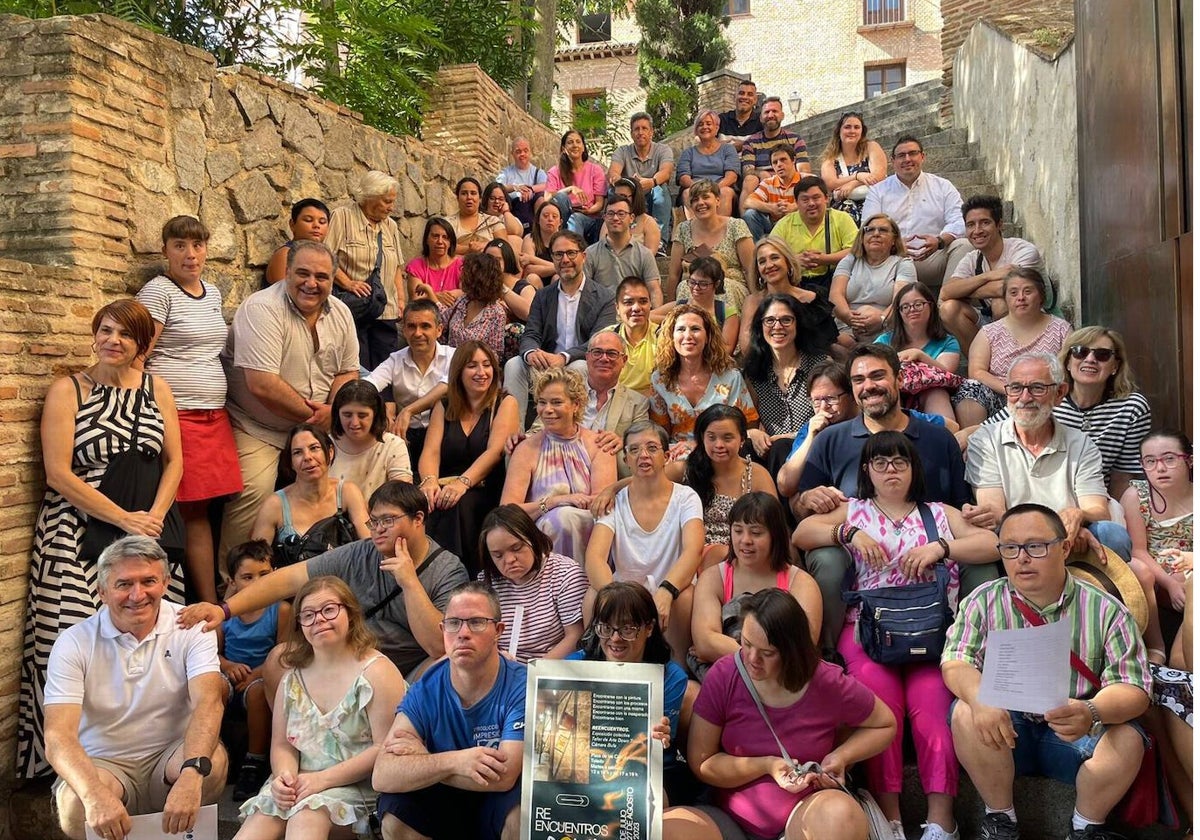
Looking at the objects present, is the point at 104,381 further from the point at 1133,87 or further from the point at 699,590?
the point at 1133,87

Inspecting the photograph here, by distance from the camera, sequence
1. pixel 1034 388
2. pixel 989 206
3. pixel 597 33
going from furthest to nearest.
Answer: pixel 597 33 < pixel 989 206 < pixel 1034 388

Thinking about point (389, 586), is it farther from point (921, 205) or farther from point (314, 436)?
point (921, 205)

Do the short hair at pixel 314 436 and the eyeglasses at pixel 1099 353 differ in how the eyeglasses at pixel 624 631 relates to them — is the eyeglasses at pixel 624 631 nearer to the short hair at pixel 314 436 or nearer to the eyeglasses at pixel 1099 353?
the short hair at pixel 314 436

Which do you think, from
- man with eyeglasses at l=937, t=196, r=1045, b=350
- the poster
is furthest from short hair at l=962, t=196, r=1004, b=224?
the poster

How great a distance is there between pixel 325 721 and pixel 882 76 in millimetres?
27218

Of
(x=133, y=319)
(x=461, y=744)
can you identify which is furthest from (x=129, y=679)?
(x=133, y=319)

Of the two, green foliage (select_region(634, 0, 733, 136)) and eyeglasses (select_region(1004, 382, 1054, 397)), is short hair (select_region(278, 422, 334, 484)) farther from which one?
green foliage (select_region(634, 0, 733, 136))

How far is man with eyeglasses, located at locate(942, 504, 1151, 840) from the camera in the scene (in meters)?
3.41

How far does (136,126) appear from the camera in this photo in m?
5.38

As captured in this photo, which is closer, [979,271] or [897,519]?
[897,519]

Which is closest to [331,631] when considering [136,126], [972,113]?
[136,126]

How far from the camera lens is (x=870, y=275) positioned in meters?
6.70

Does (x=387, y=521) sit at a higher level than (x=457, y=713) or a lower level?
higher

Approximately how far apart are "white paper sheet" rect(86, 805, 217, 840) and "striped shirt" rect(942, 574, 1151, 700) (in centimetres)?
246
